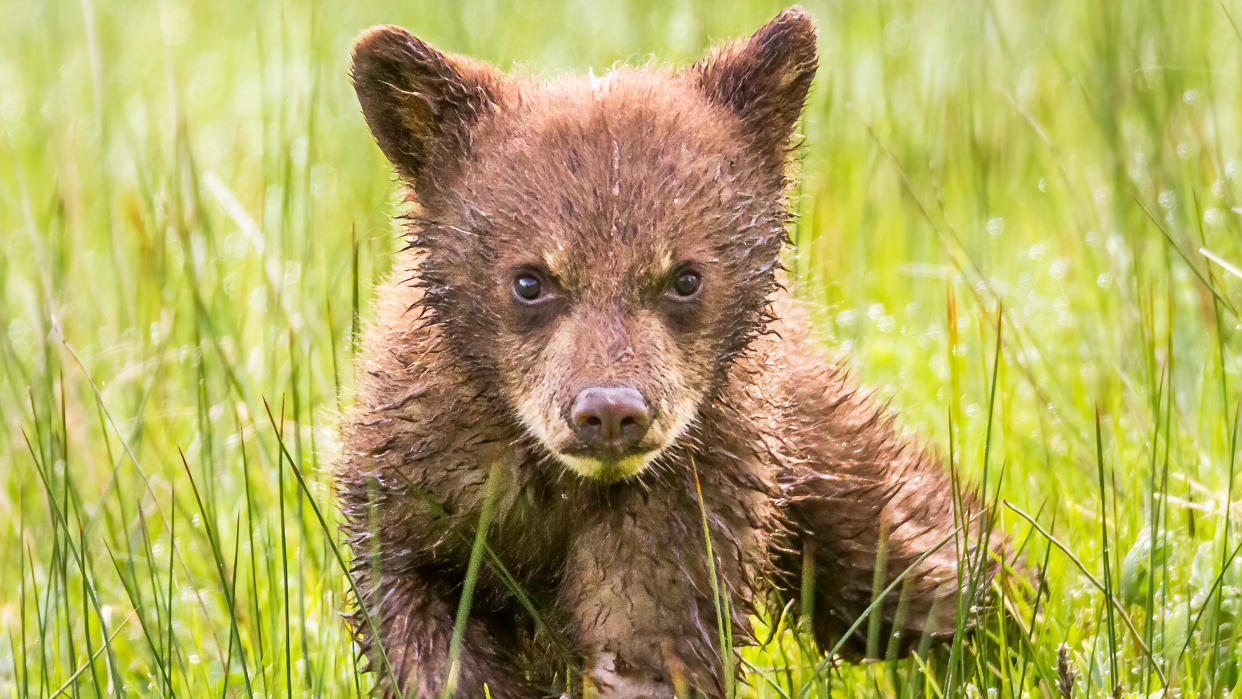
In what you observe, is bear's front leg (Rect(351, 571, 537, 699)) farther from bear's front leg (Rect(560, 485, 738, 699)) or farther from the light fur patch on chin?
the light fur patch on chin

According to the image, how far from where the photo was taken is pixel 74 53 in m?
10.6

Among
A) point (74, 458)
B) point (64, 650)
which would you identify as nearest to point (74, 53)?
point (74, 458)

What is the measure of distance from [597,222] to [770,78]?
0.75 metres

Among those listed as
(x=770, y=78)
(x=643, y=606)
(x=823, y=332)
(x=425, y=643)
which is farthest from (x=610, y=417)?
(x=823, y=332)

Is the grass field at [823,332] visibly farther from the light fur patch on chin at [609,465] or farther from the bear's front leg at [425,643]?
the light fur patch on chin at [609,465]

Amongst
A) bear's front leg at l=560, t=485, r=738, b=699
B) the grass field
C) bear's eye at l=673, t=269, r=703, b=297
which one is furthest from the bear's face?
the grass field

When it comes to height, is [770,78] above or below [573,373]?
above

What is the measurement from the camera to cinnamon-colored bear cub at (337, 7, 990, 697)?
3.92 metres

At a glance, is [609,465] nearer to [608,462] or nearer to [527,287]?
[608,462]

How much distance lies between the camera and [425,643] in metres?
4.22

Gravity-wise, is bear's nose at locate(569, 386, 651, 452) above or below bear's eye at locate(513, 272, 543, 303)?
below

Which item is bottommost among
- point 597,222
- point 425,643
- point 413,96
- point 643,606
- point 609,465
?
point 425,643

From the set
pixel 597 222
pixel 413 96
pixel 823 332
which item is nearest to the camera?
pixel 597 222

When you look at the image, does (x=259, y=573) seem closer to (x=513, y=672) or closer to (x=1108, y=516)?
(x=513, y=672)
